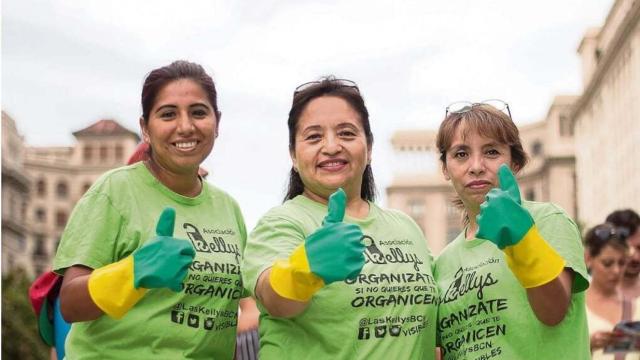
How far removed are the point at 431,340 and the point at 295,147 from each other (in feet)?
2.73

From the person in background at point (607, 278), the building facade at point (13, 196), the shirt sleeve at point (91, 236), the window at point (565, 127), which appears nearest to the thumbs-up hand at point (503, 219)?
the shirt sleeve at point (91, 236)

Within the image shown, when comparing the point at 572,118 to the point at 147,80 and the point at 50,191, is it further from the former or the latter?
the point at 147,80

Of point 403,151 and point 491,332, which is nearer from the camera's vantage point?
point 491,332

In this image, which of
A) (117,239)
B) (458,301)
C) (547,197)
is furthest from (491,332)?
(547,197)

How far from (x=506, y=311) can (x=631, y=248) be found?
9.73 ft

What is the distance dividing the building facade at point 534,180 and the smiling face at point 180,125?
62.4 m

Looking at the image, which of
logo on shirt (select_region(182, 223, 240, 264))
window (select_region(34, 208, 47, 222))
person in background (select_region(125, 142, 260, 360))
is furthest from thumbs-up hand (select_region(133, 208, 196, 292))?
window (select_region(34, 208, 47, 222))

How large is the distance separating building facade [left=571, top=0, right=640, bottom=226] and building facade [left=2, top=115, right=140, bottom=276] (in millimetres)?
39927

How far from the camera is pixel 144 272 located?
3.17 m

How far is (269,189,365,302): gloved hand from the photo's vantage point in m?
2.96

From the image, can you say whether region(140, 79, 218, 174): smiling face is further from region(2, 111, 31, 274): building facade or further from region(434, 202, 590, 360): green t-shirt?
region(2, 111, 31, 274): building facade

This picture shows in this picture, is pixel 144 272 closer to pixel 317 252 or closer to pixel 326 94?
pixel 317 252

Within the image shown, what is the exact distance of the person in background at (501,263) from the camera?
318 centimetres

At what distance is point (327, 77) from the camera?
3.74m
